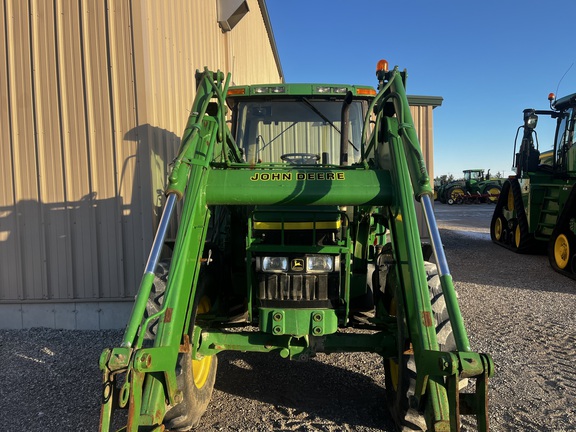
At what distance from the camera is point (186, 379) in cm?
259

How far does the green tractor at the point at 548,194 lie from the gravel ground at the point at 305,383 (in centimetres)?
291

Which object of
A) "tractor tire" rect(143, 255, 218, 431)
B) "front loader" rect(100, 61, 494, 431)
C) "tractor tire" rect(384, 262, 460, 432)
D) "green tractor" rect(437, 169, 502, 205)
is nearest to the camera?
"front loader" rect(100, 61, 494, 431)

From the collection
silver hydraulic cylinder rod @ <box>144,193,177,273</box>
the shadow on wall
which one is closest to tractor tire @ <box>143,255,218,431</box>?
silver hydraulic cylinder rod @ <box>144,193,177,273</box>

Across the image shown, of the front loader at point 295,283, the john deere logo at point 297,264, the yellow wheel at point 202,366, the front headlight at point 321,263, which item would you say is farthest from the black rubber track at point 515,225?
the yellow wheel at point 202,366

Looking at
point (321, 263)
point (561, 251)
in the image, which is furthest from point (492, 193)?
point (321, 263)

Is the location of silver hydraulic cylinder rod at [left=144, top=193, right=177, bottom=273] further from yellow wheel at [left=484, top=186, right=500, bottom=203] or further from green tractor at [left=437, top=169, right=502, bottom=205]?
yellow wheel at [left=484, top=186, right=500, bottom=203]

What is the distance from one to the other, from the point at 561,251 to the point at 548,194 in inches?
59.0

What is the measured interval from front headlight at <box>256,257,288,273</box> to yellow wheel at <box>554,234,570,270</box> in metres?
6.83

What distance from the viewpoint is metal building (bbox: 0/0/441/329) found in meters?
4.56

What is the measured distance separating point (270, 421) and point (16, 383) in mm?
2271

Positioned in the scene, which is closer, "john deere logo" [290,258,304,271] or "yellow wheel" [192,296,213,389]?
"john deere logo" [290,258,304,271]

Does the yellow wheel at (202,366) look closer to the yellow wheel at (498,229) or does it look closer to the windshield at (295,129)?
the windshield at (295,129)

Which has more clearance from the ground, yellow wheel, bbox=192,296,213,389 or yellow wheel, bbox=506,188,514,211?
yellow wheel, bbox=506,188,514,211

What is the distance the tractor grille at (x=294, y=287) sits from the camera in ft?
9.25
